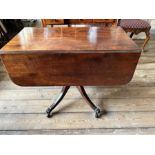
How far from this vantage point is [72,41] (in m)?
1.35

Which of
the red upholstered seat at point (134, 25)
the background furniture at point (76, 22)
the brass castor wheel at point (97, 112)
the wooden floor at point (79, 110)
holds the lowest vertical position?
the wooden floor at point (79, 110)

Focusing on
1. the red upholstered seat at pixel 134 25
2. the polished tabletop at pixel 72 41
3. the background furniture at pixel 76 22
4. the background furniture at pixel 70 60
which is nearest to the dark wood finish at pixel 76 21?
the background furniture at pixel 76 22

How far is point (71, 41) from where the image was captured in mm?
1348

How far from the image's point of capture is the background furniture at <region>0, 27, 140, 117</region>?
3.80ft

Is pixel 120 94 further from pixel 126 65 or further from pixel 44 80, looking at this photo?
pixel 44 80

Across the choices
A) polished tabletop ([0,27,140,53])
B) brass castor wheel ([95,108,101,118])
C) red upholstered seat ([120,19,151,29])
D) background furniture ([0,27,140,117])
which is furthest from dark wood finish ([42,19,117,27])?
brass castor wheel ([95,108,101,118])

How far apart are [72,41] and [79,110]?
0.67 metres

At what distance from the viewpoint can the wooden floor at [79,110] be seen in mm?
1456

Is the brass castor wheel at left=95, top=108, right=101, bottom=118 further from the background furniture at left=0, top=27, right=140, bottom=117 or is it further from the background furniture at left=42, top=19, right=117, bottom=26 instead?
the background furniture at left=42, top=19, right=117, bottom=26

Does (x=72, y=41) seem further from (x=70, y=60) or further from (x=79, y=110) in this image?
(x=79, y=110)

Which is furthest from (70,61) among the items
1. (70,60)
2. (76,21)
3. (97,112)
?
(76,21)

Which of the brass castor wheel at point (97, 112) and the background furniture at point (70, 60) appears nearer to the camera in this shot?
the background furniture at point (70, 60)

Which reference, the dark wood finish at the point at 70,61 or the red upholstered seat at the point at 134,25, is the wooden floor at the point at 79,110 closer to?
the dark wood finish at the point at 70,61
